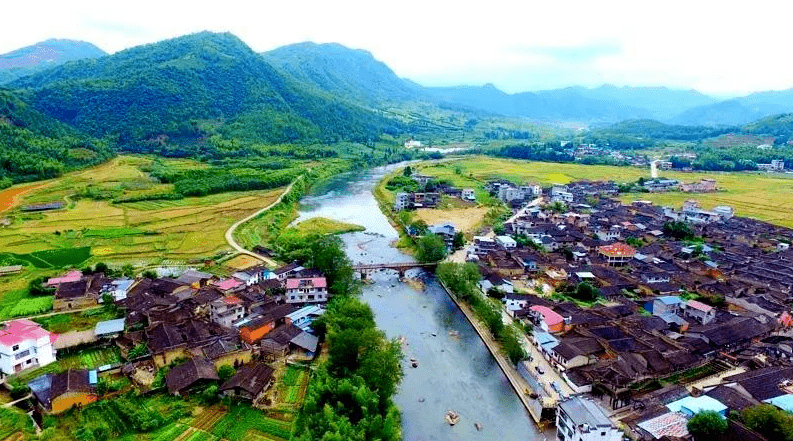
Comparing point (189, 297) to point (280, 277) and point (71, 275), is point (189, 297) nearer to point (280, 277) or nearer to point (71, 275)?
point (280, 277)

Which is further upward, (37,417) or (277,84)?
(277,84)

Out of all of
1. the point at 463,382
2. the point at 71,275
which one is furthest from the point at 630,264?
the point at 71,275

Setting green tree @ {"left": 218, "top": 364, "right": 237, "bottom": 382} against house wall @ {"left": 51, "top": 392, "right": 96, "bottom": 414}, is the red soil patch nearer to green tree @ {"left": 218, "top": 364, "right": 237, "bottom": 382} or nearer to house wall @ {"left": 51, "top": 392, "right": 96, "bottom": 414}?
house wall @ {"left": 51, "top": 392, "right": 96, "bottom": 414}

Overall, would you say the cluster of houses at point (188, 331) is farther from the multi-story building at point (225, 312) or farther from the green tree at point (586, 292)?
the green tree at point (586, 292)

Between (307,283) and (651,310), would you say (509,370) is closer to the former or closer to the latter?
(651,310)

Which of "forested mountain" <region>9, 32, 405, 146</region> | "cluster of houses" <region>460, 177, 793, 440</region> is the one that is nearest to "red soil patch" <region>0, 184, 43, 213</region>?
"forested mountain" <region>9, 32, 405, 146</region>

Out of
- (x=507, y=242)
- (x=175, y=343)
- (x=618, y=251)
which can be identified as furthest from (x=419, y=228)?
(x=175, y=343)

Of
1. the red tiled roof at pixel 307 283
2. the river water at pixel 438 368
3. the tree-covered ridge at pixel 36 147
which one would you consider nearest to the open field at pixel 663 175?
the river water at pixel 438 368
